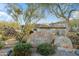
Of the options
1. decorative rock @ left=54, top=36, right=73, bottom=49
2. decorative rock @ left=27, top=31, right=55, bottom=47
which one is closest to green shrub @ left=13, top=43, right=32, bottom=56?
decorative rock @ left=27, top=31, right=55, bottom=47

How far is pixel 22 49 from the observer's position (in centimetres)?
232

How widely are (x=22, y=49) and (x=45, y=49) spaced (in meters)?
0.26

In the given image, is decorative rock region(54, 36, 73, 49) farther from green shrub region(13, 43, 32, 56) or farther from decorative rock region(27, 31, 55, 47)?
green shrub region(13, 43, 32, 56)

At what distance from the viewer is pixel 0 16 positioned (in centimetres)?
238

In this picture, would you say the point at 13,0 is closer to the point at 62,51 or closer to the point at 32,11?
the point at 32,11

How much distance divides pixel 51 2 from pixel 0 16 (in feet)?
2.01

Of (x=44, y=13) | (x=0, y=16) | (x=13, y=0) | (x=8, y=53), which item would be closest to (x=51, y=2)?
(x=44, y=13)

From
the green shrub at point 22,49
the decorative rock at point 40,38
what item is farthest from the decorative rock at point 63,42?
the green shrub at point 22,49

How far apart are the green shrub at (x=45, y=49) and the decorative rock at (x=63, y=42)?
8 cm

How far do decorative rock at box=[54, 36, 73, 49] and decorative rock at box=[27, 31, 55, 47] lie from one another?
0.07m

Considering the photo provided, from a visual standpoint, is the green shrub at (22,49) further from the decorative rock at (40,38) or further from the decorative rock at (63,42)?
the decorative rock at (63,42)

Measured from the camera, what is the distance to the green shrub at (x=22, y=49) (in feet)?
7.63

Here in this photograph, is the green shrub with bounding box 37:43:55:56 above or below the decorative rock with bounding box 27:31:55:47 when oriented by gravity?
below

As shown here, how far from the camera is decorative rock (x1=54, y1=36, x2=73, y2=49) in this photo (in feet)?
7.75
